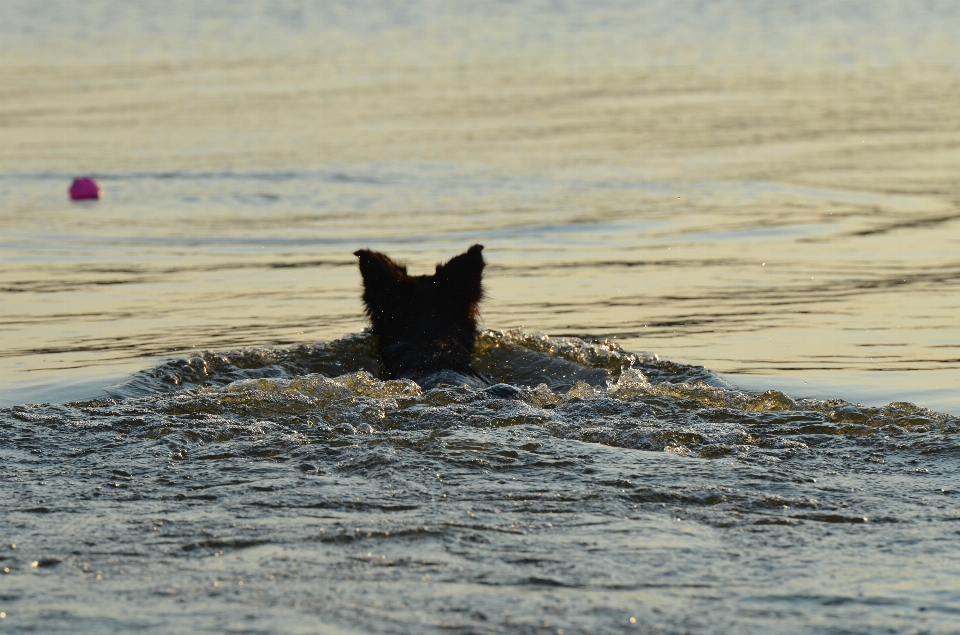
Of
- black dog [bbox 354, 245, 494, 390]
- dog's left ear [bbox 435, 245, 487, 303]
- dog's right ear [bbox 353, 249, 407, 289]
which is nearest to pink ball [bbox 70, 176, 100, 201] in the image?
black dog [bbox 354, 245, 494, 390]

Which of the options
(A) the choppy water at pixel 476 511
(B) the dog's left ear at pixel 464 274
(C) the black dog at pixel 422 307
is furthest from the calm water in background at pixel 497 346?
(B) the dog's left ear at pixel 464 274

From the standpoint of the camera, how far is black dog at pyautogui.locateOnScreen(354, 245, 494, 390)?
928cm

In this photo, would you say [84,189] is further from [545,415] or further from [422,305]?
[545,415]

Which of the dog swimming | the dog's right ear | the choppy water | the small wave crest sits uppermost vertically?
the dog's right ear

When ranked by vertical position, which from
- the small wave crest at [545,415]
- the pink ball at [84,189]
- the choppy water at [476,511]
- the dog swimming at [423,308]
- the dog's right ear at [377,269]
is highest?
the pink ball at [84,189]

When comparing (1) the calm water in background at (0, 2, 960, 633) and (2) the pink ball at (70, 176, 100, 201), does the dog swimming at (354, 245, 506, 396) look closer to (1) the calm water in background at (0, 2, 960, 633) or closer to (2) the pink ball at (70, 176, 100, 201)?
(1) the calm water in background at (0, 2, 960, 633)

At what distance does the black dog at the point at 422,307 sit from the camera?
30.5 ft

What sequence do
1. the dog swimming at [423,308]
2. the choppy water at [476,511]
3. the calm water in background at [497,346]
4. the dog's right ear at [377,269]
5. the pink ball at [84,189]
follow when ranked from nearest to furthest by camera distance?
the choppy water at [476,511]
the calm water in background at [497,346]
the dog swimming at [423,308]
the dog's right ear at [377,269]
the pink ball at [84,189]

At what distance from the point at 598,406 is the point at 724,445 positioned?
0.93 m

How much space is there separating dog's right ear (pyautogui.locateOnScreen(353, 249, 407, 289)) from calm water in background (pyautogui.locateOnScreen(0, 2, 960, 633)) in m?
0.71

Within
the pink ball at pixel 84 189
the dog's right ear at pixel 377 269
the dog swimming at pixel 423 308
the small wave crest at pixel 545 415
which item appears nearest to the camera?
the small wave crest at pixel 545 415

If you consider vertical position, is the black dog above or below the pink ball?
below

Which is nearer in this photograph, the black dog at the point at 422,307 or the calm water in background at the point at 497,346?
the calm water in background at the point at 497,346

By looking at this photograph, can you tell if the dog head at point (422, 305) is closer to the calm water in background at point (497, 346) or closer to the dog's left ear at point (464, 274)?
the dog's left ear at point (464, 274)
